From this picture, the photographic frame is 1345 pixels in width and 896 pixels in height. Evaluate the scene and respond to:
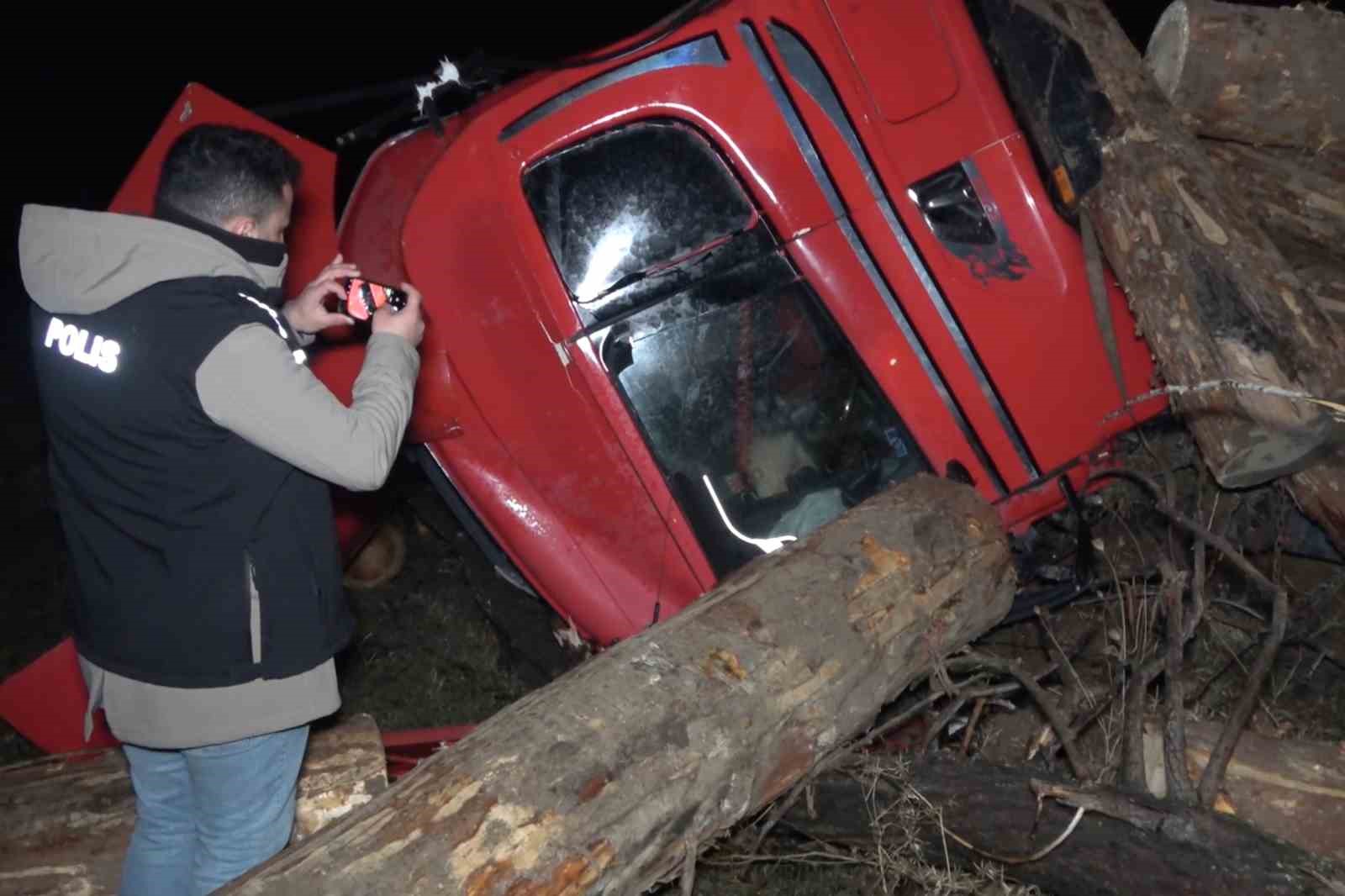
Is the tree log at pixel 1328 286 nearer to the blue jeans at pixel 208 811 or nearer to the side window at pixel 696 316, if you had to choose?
the side window at pixel 696 316

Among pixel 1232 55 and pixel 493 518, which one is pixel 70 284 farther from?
pixel 1232 55

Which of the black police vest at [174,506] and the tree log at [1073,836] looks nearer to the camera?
the black police vest at [174,506]

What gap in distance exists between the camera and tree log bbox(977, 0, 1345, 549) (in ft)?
11.3

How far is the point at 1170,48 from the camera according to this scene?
4.05 m

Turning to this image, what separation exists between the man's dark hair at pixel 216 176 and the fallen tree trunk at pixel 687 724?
1149 millimetres

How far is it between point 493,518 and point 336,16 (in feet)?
29.0

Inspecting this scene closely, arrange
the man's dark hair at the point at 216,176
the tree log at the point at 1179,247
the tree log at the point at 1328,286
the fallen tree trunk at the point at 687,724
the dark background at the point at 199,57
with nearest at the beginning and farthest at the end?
the fallen tree trunk at the point at 687,724, the man's dark hair at the point at 216,176, the tree log at the point at 1179,247, the tree log at the point at 1328,286, the dark background at the point at 199,57

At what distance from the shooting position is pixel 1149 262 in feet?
11.7

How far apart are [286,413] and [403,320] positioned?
1.46 ft

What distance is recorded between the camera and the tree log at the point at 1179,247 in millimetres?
3445

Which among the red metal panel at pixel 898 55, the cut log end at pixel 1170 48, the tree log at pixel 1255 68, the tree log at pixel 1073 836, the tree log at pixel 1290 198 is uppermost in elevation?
the red metal panel at pixel 898 55

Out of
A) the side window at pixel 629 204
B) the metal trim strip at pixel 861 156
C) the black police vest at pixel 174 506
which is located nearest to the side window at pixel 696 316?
the side window at pixel 629 204

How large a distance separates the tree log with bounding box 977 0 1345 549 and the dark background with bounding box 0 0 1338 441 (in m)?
6.62

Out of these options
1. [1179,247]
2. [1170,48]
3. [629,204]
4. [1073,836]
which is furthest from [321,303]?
[1170,48]
